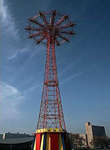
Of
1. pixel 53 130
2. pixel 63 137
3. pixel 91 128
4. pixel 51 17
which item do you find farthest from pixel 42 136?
pixel 91 128

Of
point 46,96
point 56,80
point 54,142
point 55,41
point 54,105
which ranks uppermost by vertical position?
point 55,41

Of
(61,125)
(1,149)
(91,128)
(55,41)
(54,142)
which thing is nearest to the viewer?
(54,142)

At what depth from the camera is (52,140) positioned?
64.6 ft

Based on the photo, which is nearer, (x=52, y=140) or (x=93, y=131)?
(x=52, y=140)

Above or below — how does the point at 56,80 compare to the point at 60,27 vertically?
below

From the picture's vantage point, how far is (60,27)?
2697 centimetres

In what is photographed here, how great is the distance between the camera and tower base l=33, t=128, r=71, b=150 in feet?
63.9

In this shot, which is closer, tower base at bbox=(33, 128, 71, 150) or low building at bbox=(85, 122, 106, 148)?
tower base at bbox=(33, 128, 71, 150)

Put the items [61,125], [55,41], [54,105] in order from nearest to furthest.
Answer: [61,125] → [54,105] → [55,41]

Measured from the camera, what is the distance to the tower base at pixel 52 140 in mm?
19469

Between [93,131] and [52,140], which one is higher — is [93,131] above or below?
below

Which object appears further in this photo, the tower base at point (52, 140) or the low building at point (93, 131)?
the low building at point (93, 131)

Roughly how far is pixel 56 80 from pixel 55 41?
844cm

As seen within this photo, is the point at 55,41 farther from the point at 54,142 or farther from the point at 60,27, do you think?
the point at 54,142
